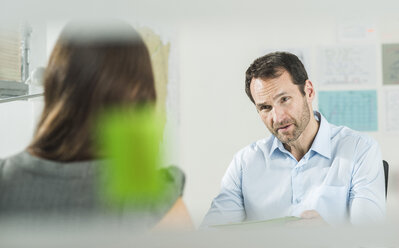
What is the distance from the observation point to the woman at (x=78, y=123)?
0.73 meters

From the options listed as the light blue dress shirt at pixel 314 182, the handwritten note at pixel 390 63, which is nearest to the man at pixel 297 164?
the light blue dress shirt at pixel 314 182

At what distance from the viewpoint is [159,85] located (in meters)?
0.74

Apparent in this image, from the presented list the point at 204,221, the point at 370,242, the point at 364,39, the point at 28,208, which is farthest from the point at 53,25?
the point at 370,242

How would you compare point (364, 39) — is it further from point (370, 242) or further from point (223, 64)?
point (370, 242)

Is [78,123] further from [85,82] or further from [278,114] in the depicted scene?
[278,114]

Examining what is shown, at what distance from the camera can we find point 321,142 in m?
0.79

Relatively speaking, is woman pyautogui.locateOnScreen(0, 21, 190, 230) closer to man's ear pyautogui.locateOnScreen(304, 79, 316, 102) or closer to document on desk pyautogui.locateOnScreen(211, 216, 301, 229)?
document on desk pyautogui.locateOnScreen(211, 216, 301, 229)

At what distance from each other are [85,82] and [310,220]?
45cm

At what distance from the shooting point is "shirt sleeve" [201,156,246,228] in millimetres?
756

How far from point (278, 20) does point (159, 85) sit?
23 centimetres

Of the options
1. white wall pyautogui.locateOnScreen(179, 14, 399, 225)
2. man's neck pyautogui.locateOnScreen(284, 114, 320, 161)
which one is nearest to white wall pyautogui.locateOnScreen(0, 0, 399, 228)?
white wall pyautogui.locateOnScreen(179, 14, 399, 225)

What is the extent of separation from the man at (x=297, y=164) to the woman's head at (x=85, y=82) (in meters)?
0.20

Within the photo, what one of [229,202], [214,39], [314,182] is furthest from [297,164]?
[214,39]

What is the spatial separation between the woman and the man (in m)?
0.13
